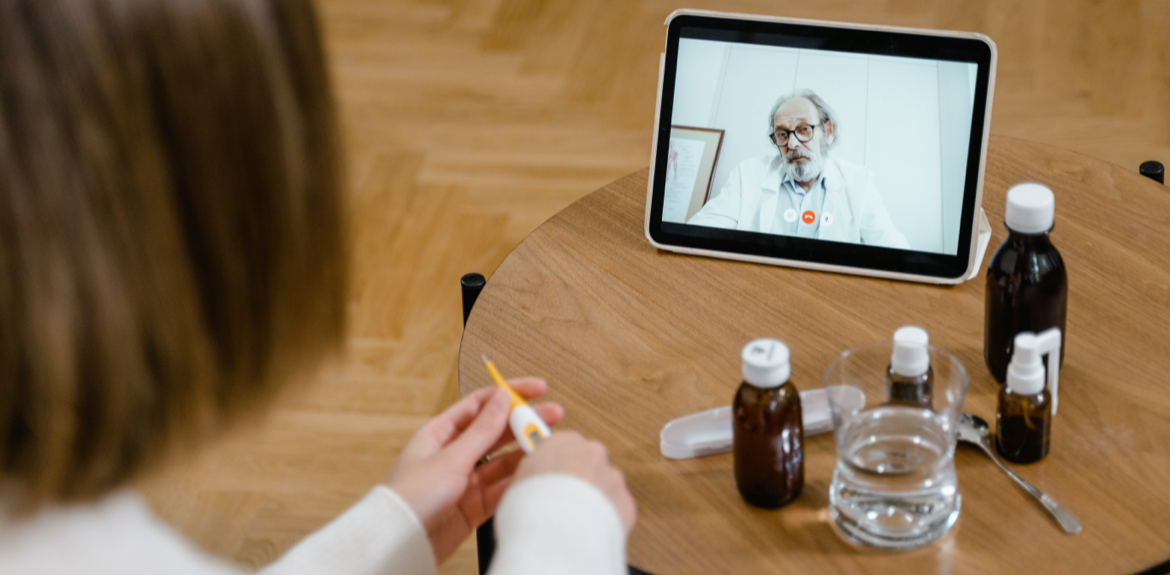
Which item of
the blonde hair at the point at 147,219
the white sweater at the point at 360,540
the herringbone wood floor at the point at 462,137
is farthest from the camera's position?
the herringbone wood floor at the point at 462,137

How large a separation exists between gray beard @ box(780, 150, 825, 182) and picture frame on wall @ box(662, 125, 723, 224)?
0.07 meters

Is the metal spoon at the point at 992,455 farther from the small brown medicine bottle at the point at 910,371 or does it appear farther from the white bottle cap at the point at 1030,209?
the white bottle cap at the point at 1030,209

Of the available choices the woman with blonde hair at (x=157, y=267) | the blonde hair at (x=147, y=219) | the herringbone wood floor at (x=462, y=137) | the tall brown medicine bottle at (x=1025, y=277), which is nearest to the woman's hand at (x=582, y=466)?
the woman with blonde hair at (x=157, y=267)

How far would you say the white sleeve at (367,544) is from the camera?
31.4 inches

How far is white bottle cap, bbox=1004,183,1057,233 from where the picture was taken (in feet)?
2.73

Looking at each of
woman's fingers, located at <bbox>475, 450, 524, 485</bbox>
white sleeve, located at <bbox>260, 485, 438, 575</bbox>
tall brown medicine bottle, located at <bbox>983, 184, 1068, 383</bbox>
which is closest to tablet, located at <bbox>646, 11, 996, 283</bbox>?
tall brown medicine bottle, located at <bbox>983, 184, 1068, 383</bbox>

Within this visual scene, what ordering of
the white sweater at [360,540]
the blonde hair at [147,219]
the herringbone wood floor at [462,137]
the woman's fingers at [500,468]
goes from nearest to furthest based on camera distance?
the blonde hair at [147,219]
the white sweater at [360,540]
the woman's fingers at [500,468]
the herringbone wood floor at [462,137]

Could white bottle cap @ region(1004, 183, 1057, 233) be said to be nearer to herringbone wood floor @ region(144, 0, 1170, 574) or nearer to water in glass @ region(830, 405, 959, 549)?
water in glass @ region(830, 405, 959, 549)

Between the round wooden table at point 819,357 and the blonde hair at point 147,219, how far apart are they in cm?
35

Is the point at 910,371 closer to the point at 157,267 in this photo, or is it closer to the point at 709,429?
the point at 709,429

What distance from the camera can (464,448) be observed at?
836 millimetres

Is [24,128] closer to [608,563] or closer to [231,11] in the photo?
[231,11]

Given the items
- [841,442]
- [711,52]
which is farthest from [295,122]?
[711,52]

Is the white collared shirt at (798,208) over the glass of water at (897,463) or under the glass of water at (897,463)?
over
